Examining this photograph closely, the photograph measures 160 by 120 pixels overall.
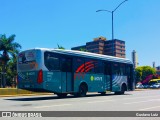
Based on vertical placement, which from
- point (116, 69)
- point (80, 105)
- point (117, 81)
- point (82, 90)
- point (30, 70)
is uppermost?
point (116, 69)

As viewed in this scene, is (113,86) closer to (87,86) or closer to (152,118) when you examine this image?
(87,86)

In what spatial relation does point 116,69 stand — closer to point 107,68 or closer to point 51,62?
point 107,68

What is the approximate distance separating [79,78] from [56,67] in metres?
2.80

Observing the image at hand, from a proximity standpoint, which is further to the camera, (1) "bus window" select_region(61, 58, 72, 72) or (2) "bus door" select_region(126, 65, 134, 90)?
(2) "bus door" select_region(126, 65, 134, 90)

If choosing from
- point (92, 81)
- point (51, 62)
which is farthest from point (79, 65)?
point (51, 62)

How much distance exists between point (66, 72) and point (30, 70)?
8.94 ft

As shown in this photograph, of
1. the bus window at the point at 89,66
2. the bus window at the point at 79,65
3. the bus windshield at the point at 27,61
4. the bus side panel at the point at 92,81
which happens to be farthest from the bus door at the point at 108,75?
the bus windshield at the point at 27,61

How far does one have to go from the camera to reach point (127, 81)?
29.8 m

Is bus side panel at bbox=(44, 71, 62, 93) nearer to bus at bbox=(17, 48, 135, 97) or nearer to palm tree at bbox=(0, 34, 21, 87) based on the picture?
bus at bbox=(17, 48, 135, 97)

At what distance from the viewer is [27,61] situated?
813 inches

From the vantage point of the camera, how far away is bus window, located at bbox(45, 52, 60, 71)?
65.9ft

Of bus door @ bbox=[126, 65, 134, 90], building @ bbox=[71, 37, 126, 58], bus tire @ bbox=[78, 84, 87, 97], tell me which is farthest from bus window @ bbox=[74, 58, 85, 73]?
building @ bbox=[71, 37, 126, 58]

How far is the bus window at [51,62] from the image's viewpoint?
2009 cm

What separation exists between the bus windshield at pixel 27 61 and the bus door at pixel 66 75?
7.38ft
